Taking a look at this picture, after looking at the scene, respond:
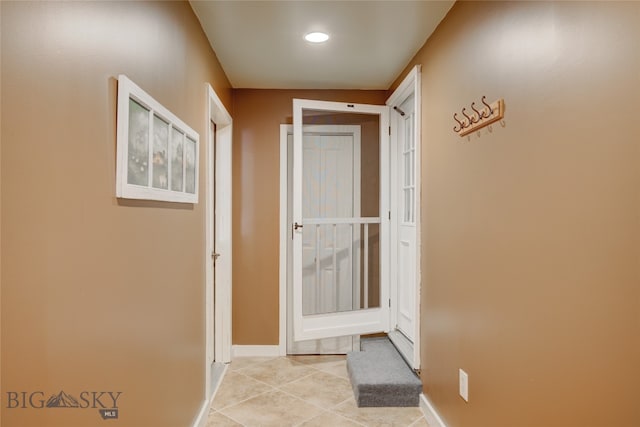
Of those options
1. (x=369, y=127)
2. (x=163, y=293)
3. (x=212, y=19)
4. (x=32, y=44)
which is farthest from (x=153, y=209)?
(x=369, y=127)

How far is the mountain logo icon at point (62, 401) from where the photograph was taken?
0.97 metres

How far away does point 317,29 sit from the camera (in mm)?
2492

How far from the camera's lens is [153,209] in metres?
1.64

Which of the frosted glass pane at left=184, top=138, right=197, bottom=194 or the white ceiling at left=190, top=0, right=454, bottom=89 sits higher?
the white ceiling at left=190, top=0, right=454, bottom=89

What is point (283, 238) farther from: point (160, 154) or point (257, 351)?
point (160, 154)

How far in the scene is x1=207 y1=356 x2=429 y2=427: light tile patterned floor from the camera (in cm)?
257

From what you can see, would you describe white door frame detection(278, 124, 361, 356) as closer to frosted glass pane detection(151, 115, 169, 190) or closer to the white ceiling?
the white ceiling

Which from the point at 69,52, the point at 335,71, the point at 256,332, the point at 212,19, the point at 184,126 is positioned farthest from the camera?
the point at 256,332

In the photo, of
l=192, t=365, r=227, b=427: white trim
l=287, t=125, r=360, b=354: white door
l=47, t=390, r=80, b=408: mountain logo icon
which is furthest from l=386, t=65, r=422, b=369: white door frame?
l=47, t=390, r=80, b=408: mountain logo icon

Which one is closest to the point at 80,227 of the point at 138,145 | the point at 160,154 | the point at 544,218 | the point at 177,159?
the point at 138,145

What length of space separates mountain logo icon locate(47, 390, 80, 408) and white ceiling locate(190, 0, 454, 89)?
1.93 m

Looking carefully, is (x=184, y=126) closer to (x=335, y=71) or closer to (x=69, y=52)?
(x=69, y=52)

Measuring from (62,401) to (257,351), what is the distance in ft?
9.31

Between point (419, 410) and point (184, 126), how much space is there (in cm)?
227
